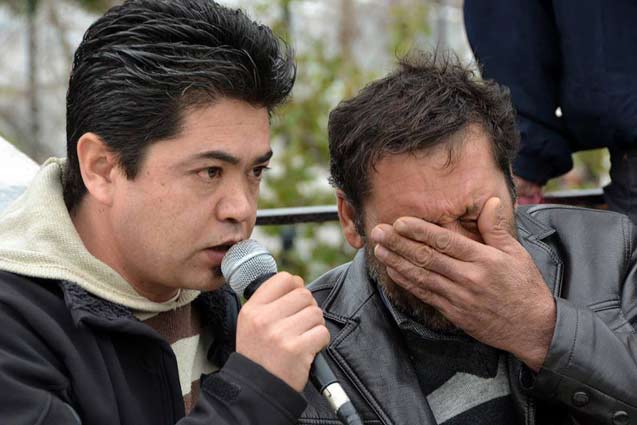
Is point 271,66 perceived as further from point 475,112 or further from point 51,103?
point 51,103

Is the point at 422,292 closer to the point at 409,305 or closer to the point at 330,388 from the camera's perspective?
the point at 409,305

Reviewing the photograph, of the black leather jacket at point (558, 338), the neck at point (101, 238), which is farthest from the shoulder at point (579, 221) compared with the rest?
the neck at point (101, 238)

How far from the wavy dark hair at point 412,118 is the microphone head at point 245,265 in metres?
0.54

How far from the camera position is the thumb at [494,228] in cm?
231

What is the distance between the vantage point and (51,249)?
2.12 metres

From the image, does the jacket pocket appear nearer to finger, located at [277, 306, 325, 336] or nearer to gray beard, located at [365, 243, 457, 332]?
gray beard, located at [365, 243, 457, 332]

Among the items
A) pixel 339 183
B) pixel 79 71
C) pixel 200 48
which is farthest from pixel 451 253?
pixel 79 71

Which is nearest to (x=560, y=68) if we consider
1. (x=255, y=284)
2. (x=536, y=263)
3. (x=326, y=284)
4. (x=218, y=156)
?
(x=536, y=263)

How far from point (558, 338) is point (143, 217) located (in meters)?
0.98

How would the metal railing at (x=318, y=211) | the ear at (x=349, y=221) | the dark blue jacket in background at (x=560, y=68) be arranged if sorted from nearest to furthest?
the ear at (x=349, y=221)
the dark blue jacket in background at (x=560, y=68)
the metal railing at (x=318, y=211)

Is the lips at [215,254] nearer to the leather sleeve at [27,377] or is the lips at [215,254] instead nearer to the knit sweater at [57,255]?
the knit sweater at [57,255]

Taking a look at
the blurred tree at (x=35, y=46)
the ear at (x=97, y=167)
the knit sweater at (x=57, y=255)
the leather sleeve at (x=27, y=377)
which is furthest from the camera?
the blurred tree at (x=35, y=46)

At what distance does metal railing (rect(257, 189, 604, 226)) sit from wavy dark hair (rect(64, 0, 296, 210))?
1189 mm

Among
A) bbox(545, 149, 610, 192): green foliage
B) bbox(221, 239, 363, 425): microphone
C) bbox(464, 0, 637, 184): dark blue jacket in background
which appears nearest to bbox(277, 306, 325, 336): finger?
bbox(221, 239, 363, 425): microphone
